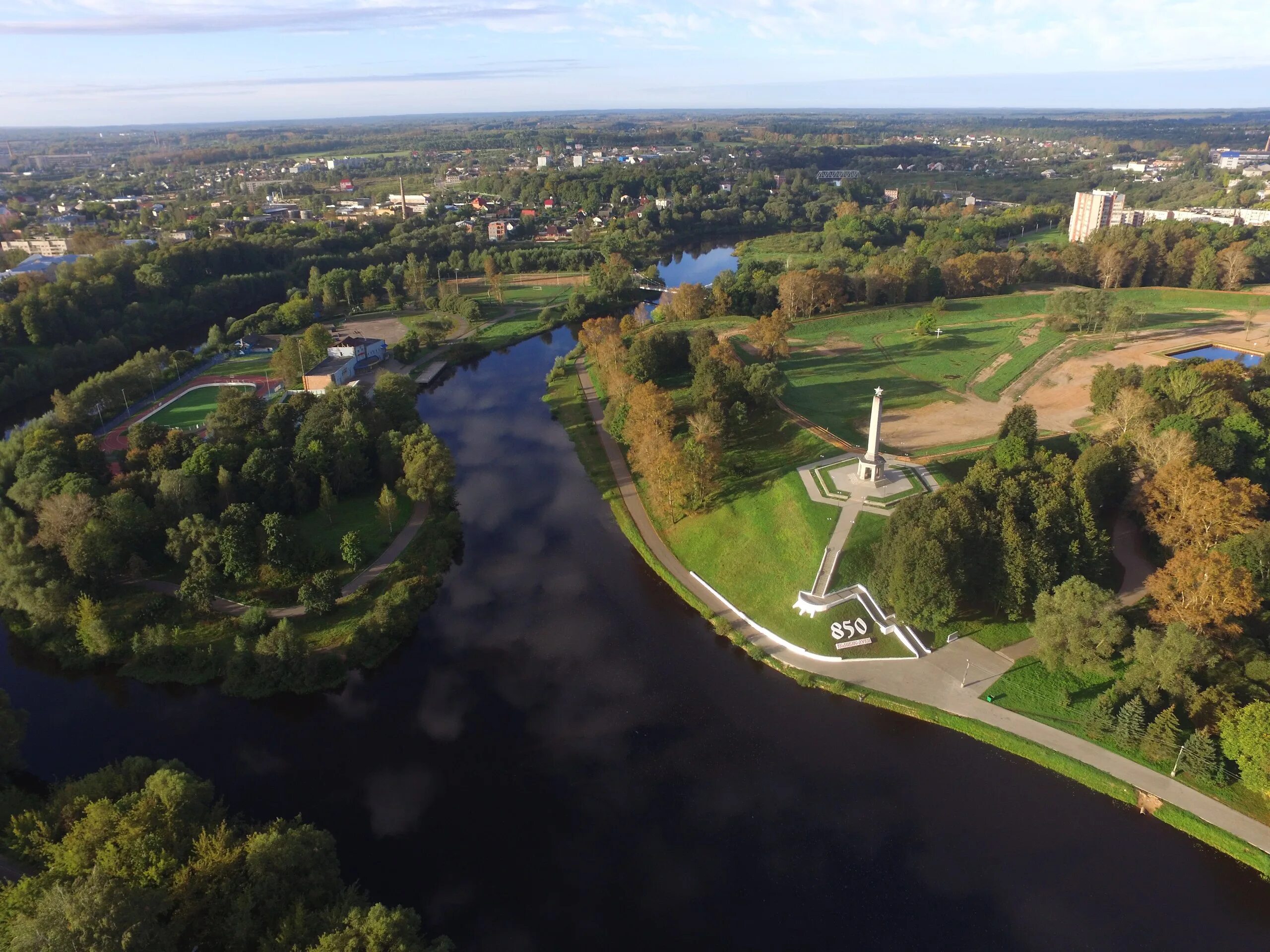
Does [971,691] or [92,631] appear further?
[92,631]

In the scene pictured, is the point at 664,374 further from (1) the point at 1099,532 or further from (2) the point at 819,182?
(2) the point at 819,182

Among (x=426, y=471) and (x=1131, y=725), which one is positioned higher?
(x=426, y=471)

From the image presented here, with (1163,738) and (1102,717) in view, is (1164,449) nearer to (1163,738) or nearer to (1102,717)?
(1102,717)

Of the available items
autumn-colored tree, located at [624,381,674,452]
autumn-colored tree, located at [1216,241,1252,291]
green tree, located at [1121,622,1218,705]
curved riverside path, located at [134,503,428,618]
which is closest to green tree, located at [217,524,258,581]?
curved riverside path, located at [134,503,428,618]

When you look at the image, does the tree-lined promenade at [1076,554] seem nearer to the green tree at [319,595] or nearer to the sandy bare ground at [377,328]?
the green tree at [319,595]

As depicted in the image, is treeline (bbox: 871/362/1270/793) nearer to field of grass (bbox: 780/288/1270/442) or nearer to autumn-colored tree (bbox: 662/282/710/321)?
field of grass (bbox: 780/288/1270/442)

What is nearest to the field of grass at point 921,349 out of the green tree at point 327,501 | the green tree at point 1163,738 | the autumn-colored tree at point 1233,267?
the autumn-colored tree at point 1233,267

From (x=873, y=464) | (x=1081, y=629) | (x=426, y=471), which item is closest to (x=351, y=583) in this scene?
(x=426, y=471)
